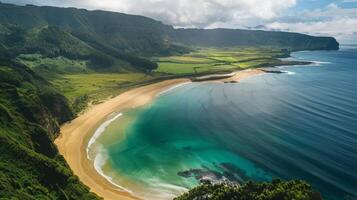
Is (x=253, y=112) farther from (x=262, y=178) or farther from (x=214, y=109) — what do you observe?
(x=262, y=178)

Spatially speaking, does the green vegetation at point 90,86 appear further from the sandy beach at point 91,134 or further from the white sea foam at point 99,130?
the white sea foam at point 99,130

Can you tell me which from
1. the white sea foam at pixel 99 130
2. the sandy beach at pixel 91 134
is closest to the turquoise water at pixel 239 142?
the white sea foam at pixel 99 130

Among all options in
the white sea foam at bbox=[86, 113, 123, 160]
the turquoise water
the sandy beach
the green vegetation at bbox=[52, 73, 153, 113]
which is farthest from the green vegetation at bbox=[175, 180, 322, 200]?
the green vegetation at bbox=[52, 73, 153, 113]

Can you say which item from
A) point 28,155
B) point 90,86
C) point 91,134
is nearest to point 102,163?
point 91,134

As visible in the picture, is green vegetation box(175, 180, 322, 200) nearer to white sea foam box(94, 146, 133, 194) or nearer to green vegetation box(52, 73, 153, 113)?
white sea foam box(94, 146, 133, 194)

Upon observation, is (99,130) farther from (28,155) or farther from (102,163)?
(28,155)

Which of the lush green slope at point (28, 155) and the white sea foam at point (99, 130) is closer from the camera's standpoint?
the lush green slope at point (28, 155)

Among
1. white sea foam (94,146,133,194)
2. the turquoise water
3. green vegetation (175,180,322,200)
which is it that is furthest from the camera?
the turquoise water

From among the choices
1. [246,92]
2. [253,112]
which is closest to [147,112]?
[253,112]
